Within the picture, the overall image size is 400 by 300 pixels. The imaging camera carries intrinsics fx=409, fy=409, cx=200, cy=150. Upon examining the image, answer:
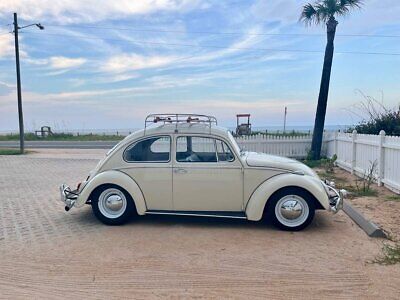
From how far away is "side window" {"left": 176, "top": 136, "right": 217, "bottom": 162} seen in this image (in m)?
6.56

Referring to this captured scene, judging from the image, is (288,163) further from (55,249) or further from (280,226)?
(55,249)

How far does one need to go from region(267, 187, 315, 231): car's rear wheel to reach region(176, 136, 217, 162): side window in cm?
119

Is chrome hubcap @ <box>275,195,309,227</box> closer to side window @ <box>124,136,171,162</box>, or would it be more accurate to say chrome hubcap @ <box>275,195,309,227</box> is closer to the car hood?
the car hood

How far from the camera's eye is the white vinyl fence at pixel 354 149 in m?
9.30

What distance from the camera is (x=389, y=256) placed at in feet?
16.7

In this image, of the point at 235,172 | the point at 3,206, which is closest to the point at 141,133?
the point at 235,172

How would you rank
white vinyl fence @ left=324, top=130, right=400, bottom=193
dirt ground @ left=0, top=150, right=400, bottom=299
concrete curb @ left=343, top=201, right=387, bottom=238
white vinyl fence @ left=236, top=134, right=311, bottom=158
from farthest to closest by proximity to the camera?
white vinyl fence @ left=236, top=134, right=311, bottom=158 < white vinyl fence @ left=324, top=130, right=400, bottom=193 < concrete curb @ left=343, top=201, right=387, bottom=238 < dirt ground @ left=0, top=150, right=400, bottom=299

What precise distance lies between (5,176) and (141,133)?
8172 millimetres

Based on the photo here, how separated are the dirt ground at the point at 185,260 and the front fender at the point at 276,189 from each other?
33 centimetres

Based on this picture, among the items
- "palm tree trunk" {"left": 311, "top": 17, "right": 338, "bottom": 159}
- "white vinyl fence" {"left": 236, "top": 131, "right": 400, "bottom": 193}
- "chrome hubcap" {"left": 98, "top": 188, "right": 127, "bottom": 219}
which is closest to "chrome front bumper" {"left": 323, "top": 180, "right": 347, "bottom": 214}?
"white vinyl fence" {"left": 236, "top": 131, "right": 400, "bottom": 193}

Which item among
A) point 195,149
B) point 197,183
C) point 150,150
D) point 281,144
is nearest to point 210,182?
point 197,183

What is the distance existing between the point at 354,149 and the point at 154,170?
797 centimetres

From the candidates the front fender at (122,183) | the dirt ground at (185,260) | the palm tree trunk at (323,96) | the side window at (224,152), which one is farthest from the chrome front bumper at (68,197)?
the palm tree trunk at (323,96)

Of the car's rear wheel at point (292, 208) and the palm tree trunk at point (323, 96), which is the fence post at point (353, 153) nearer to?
the palm tree trunk at point (323, 96)
